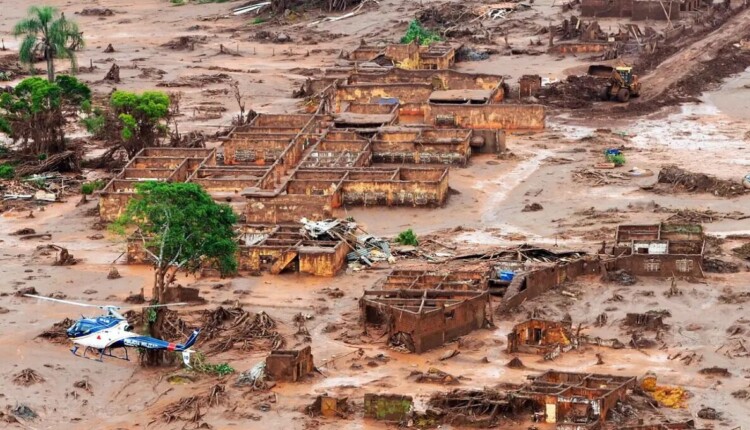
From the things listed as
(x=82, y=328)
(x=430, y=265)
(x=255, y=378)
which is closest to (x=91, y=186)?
(x=430, y=265)

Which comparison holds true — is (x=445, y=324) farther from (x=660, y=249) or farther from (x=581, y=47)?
(x=581, y=47)

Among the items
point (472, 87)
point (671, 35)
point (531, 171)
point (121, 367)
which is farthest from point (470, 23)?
point (121, 367)

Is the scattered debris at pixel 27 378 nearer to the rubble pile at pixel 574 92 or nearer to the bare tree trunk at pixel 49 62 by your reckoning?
the rubble pile at pixel 574 92

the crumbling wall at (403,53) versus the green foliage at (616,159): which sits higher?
the crumbling wall at (403,53)

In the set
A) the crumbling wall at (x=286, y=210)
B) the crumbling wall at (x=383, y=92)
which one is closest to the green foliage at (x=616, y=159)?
the crumbling wall at (x=383, y=92)

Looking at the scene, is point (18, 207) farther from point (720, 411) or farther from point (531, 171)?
point (720, 411)

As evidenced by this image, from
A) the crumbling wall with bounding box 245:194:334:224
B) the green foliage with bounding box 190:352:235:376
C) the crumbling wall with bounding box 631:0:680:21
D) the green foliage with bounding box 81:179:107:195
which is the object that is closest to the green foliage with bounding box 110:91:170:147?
the green foliage with bounding box 81:179:107:195

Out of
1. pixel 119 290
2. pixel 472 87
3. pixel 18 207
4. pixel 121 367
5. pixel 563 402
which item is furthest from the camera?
pixel 472 87
